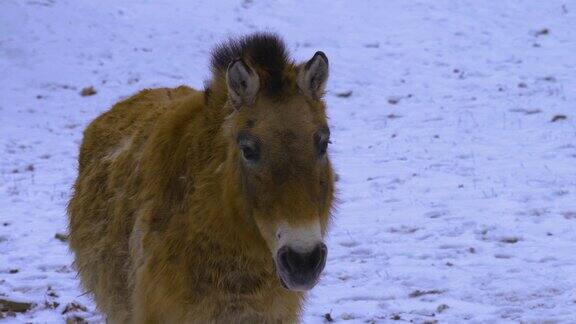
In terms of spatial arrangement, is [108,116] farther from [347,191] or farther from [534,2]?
[534,2]

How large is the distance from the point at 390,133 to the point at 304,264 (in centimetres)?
830

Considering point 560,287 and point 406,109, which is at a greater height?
point 560,287

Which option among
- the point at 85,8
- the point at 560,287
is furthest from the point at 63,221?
the point at 85,8

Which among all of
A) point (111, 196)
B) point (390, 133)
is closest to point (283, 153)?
point (111, 196)

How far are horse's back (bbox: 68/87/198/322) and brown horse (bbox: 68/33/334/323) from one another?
0.06 ft

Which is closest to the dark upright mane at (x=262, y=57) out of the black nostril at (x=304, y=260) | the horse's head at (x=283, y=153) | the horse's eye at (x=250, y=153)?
the horse's head at (x=283, y=153)

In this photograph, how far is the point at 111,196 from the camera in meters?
4.80

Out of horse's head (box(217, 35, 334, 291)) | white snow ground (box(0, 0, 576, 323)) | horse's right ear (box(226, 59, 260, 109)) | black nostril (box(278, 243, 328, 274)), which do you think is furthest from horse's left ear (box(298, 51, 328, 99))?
white snow ground (box(0, 0, 576, 323))

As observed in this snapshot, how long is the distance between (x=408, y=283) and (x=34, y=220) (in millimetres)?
3778

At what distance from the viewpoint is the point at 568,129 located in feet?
35.2

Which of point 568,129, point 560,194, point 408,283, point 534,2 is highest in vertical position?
point 408,283

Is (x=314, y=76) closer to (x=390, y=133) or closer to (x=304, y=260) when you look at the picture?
(x=304, y=260)

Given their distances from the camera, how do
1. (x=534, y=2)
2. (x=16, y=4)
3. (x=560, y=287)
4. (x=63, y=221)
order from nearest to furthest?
(x=560, y=287) < (x=63, y=221) < (x=16, y=4) < (x=534, y=2)

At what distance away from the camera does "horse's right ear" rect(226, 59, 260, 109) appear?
393cm
